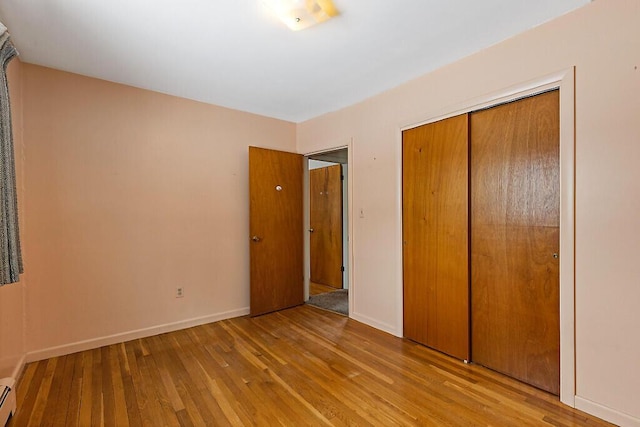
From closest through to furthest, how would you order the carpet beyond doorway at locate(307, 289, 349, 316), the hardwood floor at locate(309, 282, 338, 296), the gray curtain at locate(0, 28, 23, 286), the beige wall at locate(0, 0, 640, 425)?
the gray curtain at locate(0, 28, 23, 286), the beige wall at locate(0, 0, 640, 425), the carpet beyond doorway at locate(307, 289, 349, 316), the hardwood floor at locate(309, 282, 338, 296)

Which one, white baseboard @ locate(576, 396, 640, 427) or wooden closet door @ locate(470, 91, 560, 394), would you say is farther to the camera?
wooden closet door @ locate(470, 91, 560, 394)

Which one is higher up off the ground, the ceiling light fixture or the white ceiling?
the white ceiling

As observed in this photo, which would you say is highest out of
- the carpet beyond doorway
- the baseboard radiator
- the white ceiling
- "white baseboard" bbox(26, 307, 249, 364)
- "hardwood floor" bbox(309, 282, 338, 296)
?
the white ceiling

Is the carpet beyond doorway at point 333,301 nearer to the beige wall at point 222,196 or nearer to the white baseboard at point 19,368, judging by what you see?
the beige wall at point 222,196

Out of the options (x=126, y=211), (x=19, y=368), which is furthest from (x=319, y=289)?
(x=19, y=368)

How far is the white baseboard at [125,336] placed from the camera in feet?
8.37

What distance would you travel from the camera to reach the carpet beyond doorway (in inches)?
152

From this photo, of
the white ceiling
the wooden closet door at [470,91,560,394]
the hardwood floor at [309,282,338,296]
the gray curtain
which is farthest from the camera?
the hardwood floor at [309,282,338,296]

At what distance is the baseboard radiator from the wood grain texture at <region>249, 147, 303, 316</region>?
6.74 ft

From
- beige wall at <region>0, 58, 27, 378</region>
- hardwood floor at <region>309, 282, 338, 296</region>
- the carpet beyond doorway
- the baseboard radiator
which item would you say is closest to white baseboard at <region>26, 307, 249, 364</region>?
beige wall at <region>0, 58, 27, 378</region>

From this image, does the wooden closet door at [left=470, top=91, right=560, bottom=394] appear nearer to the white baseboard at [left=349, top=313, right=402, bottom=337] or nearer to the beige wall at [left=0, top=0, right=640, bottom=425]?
the beige wall at [left=0, top=0, right=640, bottom=425]

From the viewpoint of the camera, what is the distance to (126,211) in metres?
2.94

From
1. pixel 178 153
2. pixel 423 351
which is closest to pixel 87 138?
pixel 178 153

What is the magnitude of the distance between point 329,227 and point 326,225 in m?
0.08
